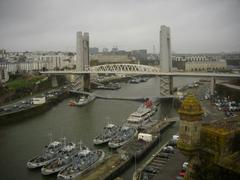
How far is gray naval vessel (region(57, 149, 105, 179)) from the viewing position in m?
5.31

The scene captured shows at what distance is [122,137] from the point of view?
713 centimetres

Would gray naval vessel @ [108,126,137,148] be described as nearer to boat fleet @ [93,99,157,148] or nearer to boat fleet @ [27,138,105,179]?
boat fleet @ [93,99,157,148]

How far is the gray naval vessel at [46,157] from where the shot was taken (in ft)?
19.4

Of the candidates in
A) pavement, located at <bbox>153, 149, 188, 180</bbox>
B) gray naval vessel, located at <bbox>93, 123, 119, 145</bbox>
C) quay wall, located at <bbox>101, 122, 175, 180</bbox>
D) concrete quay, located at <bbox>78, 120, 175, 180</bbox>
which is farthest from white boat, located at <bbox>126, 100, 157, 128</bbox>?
pavement, located at <bbox>153, 149, 188, 180</bbox>

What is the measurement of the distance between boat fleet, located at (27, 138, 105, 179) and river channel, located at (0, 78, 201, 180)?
16 centimetres

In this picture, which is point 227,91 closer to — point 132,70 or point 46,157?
point 132,70

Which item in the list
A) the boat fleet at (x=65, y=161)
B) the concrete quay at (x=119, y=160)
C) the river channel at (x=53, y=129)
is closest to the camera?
the concrete quay at (x=119, y=160)

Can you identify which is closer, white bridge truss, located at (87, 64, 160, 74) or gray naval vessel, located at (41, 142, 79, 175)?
gray naval vessel, located at (41, 142, 79, 175)

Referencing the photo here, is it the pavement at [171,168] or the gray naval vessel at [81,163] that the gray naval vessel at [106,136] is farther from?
the pavement at [171,168]

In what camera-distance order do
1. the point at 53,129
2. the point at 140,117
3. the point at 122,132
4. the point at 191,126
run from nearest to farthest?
1. the point at 191,126
2. the point at 122,132
3. the point at 53,129
4. the point at 140,117

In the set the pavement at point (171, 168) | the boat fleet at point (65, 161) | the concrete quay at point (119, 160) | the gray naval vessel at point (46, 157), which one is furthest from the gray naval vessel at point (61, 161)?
the pavement at point (171, 168)

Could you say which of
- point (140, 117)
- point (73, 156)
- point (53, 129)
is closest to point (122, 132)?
point (140, 117)

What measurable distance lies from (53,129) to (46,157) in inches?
103

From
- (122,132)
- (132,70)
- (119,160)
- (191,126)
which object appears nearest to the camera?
(191,126)
